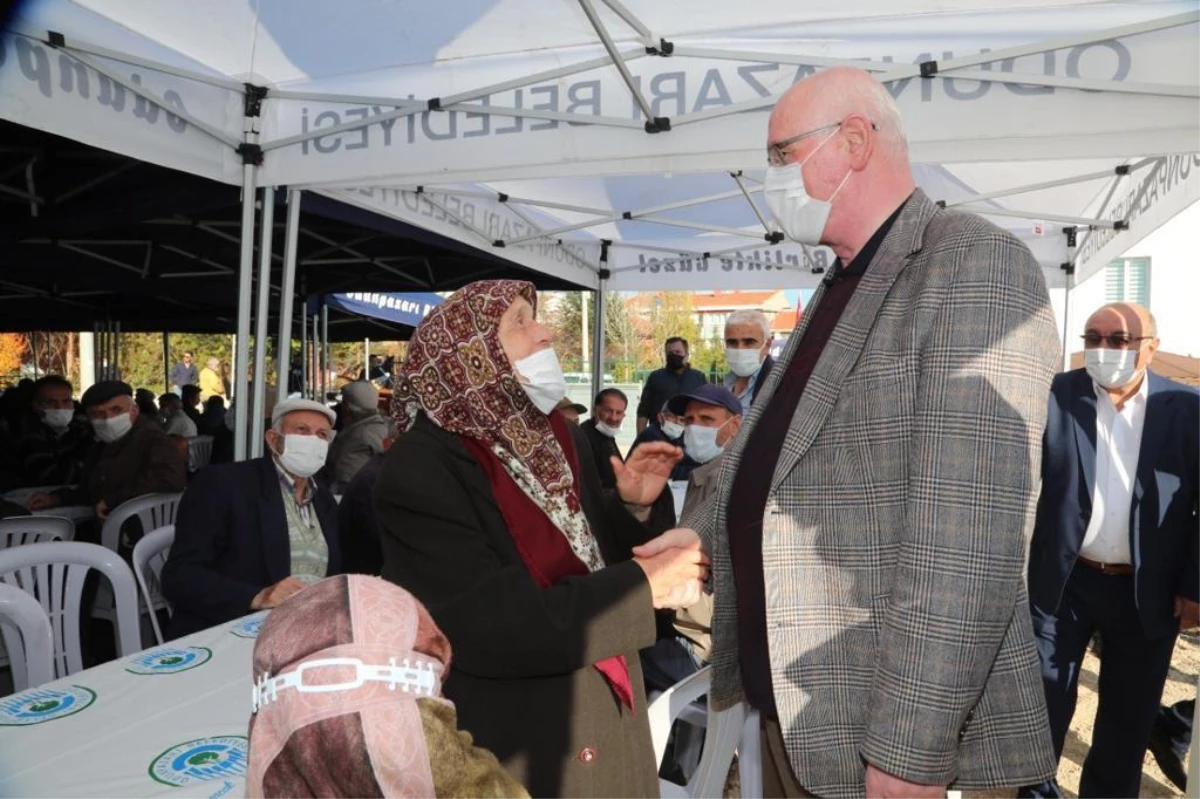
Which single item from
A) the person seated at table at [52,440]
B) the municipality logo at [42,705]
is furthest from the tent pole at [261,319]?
the municipality logo at [42,705]

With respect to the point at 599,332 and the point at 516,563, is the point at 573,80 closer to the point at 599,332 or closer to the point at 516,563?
the point at 516,563

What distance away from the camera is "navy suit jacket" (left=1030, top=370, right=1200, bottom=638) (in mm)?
3021

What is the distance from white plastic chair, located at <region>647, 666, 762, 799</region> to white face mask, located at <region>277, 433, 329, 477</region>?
191 centimetres

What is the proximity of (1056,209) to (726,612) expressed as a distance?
6.76m

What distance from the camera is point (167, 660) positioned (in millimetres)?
2293

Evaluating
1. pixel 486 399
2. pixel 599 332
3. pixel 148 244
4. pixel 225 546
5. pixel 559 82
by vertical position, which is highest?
pixel 559 82

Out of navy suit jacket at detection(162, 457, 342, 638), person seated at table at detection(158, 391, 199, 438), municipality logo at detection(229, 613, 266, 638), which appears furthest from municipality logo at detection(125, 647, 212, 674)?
person seated at table at detection(158, 391, 199, 438)

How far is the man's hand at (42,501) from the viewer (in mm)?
5441

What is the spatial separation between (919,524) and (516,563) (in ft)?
2.40

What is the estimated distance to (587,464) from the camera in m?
2.02

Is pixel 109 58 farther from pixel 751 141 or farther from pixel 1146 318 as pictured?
pixel 1146 318

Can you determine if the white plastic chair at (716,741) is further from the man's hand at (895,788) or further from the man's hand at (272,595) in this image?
the man's hand at (272,595)

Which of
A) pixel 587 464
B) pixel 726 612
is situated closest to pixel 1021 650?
pixel 726 612

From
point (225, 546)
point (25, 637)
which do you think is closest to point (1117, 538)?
point (225, 546)
